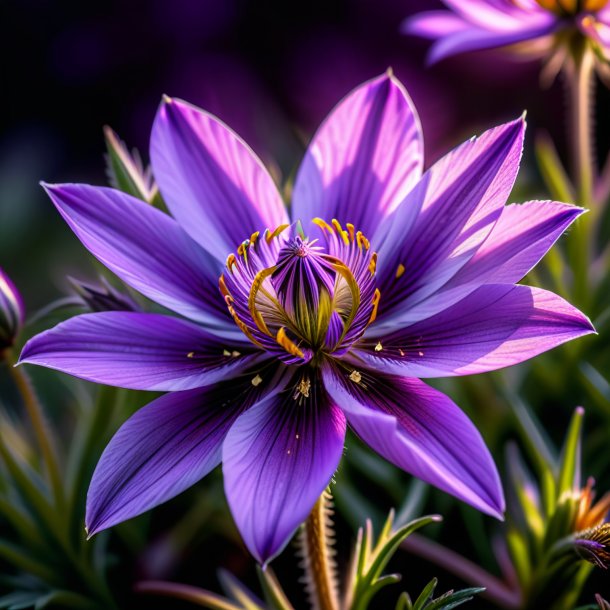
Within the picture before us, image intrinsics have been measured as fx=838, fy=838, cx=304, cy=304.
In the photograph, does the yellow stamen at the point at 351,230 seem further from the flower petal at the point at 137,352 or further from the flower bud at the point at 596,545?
the flower bud at the point at 596,545

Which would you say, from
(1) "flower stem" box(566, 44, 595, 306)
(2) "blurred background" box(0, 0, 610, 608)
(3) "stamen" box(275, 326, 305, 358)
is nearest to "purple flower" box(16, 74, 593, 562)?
(3) "stamen" box(275, 326, 305, 358)

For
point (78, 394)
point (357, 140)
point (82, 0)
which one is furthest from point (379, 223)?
point (82, 0)

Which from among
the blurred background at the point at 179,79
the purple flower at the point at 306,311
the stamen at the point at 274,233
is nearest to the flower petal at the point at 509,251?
the purple flower at the point at 306,311

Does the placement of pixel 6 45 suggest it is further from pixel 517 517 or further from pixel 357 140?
pixel 517 517

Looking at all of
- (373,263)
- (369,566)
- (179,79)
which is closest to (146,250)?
(373,263)

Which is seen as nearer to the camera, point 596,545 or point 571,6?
point 596,545

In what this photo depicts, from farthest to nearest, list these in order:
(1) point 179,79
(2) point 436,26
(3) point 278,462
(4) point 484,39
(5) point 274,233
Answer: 1. (1) point 179,79
2. (2) point 436,26
3. (4) point 484,39
4. (5) point 274,233
5. (3) point 278,462

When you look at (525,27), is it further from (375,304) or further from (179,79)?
(179,79)
